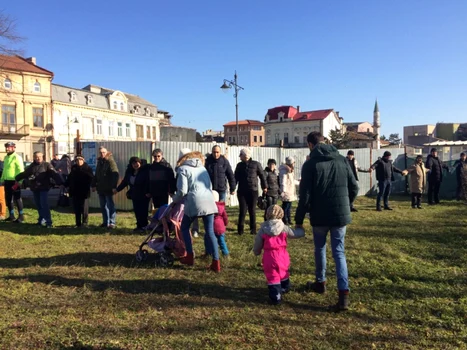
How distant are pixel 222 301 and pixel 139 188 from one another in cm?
422

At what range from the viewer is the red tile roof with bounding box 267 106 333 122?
2976 inches

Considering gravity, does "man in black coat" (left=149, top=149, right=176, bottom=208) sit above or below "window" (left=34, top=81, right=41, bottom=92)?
below

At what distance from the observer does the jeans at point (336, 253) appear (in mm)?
3967

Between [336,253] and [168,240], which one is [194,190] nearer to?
[168,240]

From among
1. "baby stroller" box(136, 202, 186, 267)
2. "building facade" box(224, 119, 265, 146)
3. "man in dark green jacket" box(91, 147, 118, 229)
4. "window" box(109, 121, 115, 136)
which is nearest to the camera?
"baby stroller" box(136, 202, 186, 267)

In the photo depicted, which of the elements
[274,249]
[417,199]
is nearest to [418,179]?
[417,199]

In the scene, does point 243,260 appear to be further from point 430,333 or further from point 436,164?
point 436,164

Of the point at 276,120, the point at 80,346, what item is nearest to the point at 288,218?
the point at 80,346

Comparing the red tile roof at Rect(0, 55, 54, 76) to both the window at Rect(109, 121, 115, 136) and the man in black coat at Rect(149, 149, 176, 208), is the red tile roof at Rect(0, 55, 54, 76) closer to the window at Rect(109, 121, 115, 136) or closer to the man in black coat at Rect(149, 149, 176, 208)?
the window at Rect(109, 121, 115, 136)

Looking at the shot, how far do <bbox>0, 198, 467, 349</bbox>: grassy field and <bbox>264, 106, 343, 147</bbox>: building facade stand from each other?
230ft

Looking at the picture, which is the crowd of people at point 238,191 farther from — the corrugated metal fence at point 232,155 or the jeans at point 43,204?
the corrugated metal fence at point 232,155

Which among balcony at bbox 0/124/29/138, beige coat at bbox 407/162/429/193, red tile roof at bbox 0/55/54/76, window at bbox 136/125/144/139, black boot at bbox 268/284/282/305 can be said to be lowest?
black boot at bbox 268/284/282/305

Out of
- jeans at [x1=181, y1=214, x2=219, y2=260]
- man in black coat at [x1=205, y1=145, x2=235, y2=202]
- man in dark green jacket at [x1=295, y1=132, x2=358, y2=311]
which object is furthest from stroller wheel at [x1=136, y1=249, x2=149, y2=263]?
man in dark green jacket at [x1=295, y1=132, x2=358, y2=311]

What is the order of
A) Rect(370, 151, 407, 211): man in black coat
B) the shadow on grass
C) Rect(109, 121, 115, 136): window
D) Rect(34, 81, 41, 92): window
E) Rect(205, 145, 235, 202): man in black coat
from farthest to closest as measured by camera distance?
Rect(109, 121, 115, 136): window < Rect(34, 81, 41, 92): window < Rect(370, 151, 407, 211): man in black coat < Rect(205, 145, 235, 202): man in black coat < the shadow on grass
